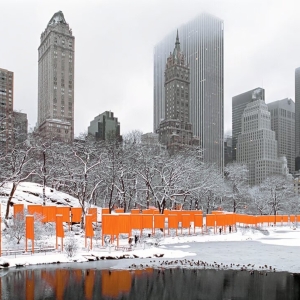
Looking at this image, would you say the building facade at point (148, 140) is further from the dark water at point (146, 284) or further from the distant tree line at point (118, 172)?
Result: the dark water at point (146, 284)

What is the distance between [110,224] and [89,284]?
968cm

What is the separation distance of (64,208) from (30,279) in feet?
57.8

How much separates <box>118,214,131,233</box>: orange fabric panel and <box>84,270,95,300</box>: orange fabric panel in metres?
7.27

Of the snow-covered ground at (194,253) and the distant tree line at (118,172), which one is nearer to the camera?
the snow-covered ground at (194,253)

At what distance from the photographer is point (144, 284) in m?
22.1

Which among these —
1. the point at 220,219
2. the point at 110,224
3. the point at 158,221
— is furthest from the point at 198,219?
the point at 110,224

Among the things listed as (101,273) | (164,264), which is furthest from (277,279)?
(101,273)

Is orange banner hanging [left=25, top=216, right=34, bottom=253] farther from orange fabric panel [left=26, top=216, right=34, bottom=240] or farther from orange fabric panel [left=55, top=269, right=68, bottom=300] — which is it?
orange fabric panel [left=55, top=269, right=68, bottom=300]

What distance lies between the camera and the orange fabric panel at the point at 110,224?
1230 inches

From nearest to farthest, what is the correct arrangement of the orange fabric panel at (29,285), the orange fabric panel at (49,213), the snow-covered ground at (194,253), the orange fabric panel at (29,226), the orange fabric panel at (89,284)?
the orange fabric panel at (29,285), the orange fabric panel at (89,284), the snow-covered ground at (194,253), the orange fabric panel at (29,226), the orange fabric panel at (49,213)

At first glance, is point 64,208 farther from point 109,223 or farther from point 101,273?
point 101,273

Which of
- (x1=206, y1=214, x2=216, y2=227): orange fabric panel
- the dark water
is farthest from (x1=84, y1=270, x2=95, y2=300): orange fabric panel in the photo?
(x1=206, y1=214, x2=216, y2=227): orange fabric panel

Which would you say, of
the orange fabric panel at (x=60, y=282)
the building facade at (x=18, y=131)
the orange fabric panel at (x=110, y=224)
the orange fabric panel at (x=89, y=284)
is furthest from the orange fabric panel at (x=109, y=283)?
the building facade at (x=18, y=131)

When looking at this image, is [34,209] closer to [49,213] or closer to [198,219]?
[49,213]
